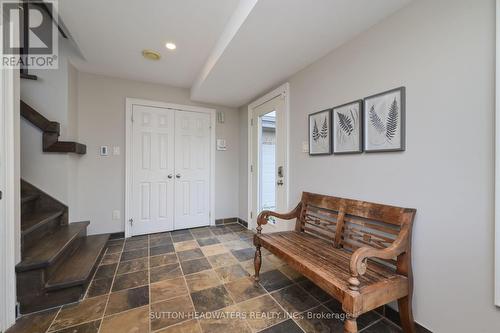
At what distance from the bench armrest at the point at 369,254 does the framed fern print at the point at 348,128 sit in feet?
2.35

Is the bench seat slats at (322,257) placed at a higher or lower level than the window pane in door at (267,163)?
lower

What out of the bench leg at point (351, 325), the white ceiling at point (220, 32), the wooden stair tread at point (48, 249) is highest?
the white ceiling at point (220, 32)

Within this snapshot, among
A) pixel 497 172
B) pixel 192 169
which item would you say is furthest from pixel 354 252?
pixel 192 169

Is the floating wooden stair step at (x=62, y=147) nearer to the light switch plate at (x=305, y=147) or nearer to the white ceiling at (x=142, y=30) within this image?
the white ceiling at (x=142, y=30)

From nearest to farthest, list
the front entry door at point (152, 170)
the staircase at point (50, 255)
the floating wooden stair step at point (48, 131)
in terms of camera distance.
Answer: the staircase at point (50, 255)
the floating wooden stair step at point (48, 131)
the front entry door at point (152, 170)

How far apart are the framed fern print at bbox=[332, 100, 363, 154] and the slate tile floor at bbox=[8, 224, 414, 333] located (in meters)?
1.31

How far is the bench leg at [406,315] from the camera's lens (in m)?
1.32

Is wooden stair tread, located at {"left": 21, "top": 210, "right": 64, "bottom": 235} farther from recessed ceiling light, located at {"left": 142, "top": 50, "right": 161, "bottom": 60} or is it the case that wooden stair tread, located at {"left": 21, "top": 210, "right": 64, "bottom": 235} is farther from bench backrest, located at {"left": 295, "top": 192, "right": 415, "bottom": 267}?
bench backrest, located at {"left": 295, "top": 192, "right": 415, "bottom": 267}

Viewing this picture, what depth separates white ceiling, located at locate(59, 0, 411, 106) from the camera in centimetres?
152

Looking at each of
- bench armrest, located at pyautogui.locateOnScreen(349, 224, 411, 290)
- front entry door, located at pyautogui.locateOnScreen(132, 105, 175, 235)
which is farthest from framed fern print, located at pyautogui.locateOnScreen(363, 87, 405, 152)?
front entry door, located at pyautogui.locateOnScreen(132, 105, 175, 235)

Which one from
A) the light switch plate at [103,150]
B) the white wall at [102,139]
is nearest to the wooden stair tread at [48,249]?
the white wall at [102,139]

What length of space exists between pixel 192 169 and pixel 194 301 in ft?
7.20

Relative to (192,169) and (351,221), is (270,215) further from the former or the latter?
(192,169)

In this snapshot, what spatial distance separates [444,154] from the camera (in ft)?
4.12
